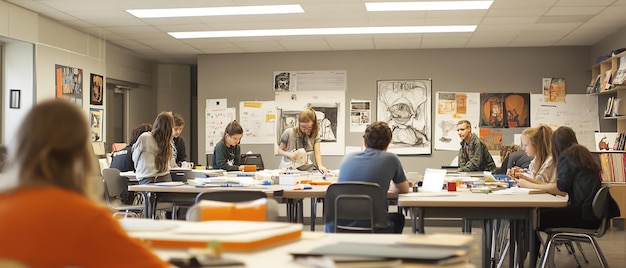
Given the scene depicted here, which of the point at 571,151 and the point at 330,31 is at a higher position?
the point at 330,31

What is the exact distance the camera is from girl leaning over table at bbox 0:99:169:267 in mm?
1523

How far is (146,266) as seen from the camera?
5.29 feet

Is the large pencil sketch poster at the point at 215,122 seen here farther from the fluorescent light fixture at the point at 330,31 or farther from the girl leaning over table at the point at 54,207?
the girl leaning over table at the point at 54,207

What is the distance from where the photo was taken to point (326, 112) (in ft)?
36.5

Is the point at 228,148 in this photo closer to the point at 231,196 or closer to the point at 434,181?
the point at 434,181

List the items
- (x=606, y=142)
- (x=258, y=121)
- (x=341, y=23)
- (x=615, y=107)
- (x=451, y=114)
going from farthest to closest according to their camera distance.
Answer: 1. (x=258, y=121)
2. (x=451, y=114)
3. (x=615, y=107)
4. (x=606, y=142)
5. (x=341, y=23)

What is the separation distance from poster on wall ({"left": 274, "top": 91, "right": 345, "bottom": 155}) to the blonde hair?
18.3 ft

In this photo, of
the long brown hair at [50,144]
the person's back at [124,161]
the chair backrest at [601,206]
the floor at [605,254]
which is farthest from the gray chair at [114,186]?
the long brown hair at [50,144]

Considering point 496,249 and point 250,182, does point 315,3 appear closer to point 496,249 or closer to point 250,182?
point 250,182

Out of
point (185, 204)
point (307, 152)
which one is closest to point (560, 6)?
point (307, 152)

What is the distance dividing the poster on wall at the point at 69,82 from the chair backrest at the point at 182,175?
262 cm

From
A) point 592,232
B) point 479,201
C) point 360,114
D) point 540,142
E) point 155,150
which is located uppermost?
point 360,114

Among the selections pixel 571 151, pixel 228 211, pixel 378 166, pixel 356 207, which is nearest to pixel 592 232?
pixel 571 151

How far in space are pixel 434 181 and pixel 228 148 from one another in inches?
130
